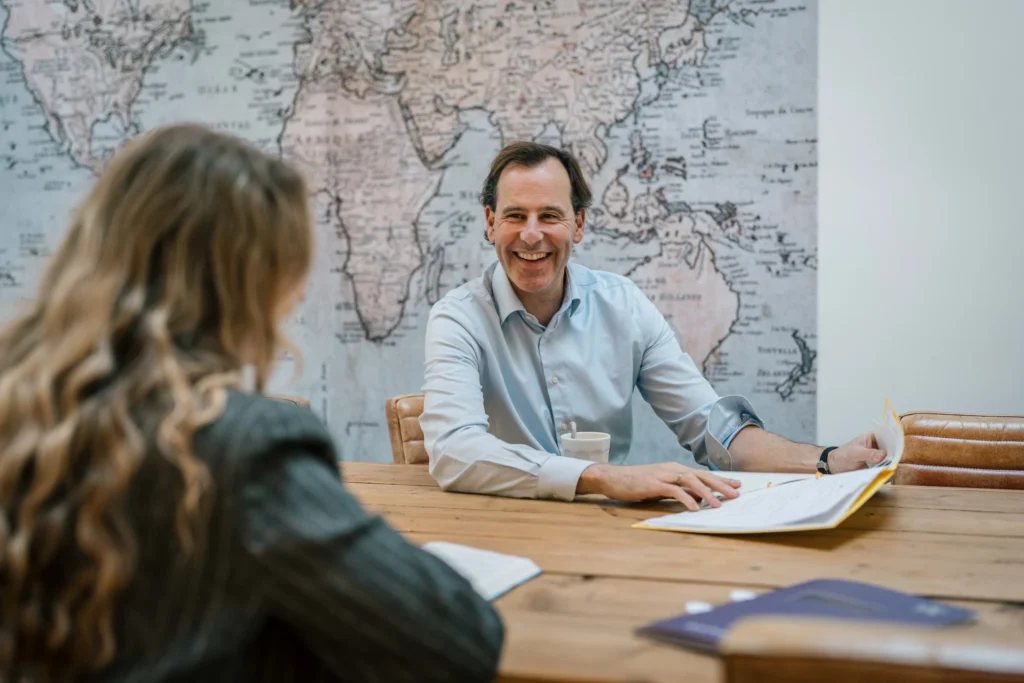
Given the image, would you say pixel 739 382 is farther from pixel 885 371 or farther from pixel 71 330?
pixel 71 330

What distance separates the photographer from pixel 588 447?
1771 millimetres

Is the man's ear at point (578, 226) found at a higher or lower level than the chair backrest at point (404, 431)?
higher

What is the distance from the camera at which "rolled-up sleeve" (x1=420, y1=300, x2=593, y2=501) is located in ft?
5.54

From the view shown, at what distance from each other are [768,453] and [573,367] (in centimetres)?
53

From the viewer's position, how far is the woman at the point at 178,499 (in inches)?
29.0

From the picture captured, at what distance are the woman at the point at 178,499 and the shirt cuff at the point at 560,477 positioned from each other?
84cm

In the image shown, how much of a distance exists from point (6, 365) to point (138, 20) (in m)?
2.91

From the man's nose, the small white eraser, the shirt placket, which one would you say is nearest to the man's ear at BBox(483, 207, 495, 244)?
the man's nose

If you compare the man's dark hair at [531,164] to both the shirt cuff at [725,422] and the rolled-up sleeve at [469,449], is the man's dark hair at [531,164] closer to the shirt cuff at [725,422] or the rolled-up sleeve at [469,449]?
the rolled-up sleeve at [469,449]

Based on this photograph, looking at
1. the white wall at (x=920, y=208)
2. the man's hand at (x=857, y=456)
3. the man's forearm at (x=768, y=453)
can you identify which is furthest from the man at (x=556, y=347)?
the white wall at (x=920, y=208)

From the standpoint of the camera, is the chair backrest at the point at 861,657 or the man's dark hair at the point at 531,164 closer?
the chair backrest at the point at 861,657

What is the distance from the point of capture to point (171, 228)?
81 centimetres

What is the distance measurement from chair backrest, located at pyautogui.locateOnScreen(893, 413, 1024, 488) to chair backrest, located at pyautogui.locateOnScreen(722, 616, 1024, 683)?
5.09ft

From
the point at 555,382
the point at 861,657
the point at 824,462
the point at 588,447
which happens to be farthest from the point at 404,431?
the point at 861,657
